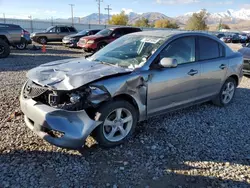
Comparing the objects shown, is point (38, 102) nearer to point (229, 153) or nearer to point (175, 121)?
point (175, 121)

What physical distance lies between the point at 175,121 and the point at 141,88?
128 centimetres

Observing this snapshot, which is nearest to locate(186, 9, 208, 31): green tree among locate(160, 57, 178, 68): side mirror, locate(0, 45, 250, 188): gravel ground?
locate(0, 45, 250, 188): gravel ground

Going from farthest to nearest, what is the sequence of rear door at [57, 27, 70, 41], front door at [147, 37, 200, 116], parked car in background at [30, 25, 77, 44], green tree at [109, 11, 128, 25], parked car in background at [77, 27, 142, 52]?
green tree at [109, 11, 128, 25] → rear door at [57, 27, 70, 41] → parked car in background at [30, 25, 77, 44] → parked car in background at [77, 27, 142, 52] → front door at [147, 37, 200, 116]

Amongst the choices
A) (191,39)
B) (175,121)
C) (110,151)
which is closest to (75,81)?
(110,151)

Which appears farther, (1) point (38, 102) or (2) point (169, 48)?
(2) point (169, 48)

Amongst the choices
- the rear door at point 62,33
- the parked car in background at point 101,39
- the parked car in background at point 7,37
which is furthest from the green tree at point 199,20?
the parked car in background at point 7,37

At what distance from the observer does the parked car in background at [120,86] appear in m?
3.11

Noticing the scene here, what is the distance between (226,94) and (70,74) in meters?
3.72

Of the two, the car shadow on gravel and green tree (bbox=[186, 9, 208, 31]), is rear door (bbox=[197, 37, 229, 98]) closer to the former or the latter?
the car shadow on gravel

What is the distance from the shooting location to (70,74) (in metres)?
3.40

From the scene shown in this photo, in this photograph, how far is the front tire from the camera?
5.32m

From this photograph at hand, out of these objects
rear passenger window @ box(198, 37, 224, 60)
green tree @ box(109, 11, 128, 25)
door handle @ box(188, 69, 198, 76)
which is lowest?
door handle @ box(188, 69, 198, 76)

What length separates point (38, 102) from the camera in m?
3.29

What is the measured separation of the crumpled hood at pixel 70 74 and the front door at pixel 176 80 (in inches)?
22.8
